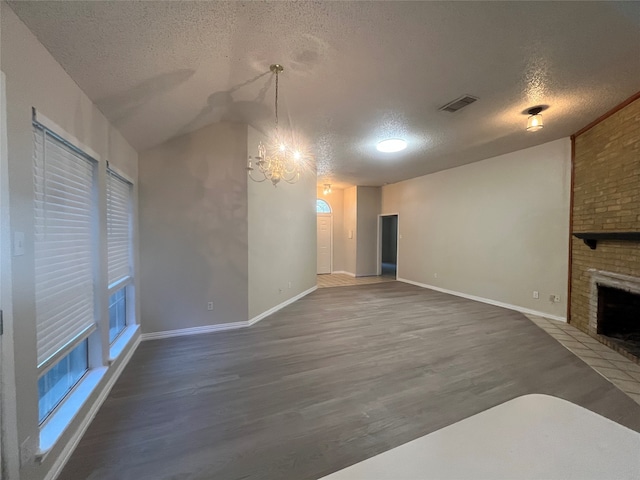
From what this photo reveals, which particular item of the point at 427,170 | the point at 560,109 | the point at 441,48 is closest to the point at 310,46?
the point at 441,48

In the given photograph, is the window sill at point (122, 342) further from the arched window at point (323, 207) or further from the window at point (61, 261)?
the arched window at point (323, 207)

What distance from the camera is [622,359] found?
2934mm

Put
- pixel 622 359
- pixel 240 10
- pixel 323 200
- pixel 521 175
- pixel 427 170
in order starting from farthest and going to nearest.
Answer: pixel 323 200
pixel 427 170
pixel 521 175
pixel 622 359
pixel 240 10

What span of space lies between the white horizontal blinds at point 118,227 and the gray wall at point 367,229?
6109 mm

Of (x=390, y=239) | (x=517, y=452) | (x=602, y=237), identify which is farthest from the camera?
(x=390, y=239)

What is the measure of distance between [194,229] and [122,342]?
147 centimetres

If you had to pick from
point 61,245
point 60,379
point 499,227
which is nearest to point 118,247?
point 61,245

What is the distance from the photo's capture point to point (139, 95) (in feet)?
7.52

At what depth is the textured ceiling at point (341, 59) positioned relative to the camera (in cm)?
162

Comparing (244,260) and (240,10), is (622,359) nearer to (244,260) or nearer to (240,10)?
(244,260)

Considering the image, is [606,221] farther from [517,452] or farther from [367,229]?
[367,229]

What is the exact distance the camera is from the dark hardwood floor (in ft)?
5.41

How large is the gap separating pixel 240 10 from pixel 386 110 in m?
1.90

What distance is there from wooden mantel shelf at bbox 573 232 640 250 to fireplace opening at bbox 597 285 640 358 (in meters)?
0.59
